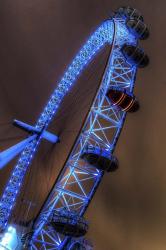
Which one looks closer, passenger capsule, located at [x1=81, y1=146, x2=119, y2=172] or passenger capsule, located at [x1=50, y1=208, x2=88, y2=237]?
passenger capsule, located at [x1=50, y1=208, x2=88, y2=237]

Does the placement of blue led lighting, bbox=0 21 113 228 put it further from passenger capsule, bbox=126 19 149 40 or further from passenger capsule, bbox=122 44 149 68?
passenger capsule, bbox=122 44 149 68

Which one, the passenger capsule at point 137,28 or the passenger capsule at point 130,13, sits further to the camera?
the passenger capsule at point 130,13

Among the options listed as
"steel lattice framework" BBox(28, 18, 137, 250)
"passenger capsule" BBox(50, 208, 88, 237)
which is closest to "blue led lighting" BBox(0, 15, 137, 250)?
"steel lattice framework" BBox(28, 18, 137, 250)

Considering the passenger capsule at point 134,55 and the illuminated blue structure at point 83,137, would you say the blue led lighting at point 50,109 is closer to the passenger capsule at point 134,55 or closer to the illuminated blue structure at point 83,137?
the illuminated blue structure at point 83,137

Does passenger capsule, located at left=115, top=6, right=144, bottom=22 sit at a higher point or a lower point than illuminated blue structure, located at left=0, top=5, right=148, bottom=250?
higher

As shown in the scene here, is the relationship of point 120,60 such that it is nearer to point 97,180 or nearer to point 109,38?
point 109,38

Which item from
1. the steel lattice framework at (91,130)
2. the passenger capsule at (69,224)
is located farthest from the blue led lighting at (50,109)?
the passenger capsule at (69,224)

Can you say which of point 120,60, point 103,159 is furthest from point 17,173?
point 120,60

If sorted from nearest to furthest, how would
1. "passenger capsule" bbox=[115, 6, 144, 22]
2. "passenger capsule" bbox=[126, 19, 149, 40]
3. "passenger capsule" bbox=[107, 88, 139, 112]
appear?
"passenger capsule" bbox=[107, 88, 139, 112]
"passenger capsule" bbox=[126, 19, 149, 40]
"passenger capsule" bbox=[115, 6, 144, 22]
